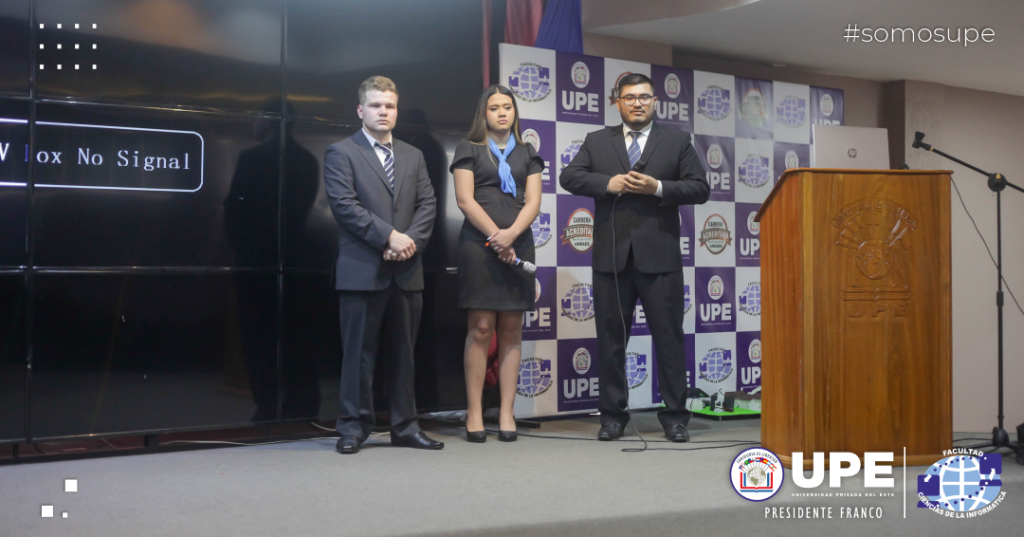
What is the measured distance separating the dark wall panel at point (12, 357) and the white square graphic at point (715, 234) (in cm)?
372

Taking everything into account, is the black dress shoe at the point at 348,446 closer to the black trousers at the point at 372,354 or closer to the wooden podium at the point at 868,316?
the black trousers at the point at 372,354

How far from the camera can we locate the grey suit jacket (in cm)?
333

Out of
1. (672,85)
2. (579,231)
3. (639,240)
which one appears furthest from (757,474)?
(672,85)

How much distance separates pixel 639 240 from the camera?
11.7 ft

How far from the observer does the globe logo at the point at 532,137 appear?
4.45 m

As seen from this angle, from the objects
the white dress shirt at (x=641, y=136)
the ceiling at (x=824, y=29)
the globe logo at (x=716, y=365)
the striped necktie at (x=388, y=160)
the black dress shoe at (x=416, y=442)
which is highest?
the ceiling at (x=824, y=29)

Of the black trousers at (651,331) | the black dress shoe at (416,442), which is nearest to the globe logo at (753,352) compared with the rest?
the black trousers at (651,331)

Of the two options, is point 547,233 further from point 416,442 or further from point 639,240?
point 416,442

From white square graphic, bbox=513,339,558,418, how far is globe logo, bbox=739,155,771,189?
1858mm

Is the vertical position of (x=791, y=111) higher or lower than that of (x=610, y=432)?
higher

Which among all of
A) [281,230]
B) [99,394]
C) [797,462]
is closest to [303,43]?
[281,230]

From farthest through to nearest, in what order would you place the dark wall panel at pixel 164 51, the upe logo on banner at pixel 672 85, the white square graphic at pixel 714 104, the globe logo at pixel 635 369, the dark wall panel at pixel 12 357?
the white square graphic at pixel 714 104 < the upe logo on banner at pixel 672 85 < the globe logo at pixel 635 369 < the dark wall panel at pixel 164 51 < the dark wall panel at pixel 12 357

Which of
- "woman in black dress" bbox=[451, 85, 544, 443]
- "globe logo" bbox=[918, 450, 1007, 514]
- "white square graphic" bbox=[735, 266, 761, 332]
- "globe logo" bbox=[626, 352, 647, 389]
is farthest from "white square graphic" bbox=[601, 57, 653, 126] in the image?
"globe logo" bbox=[918, 450, 1007, 514]

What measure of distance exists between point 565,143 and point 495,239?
1322 mm
